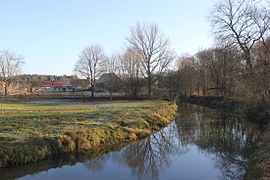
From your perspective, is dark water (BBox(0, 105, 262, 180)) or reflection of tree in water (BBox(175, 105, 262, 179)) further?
reflection of tree in water (BBox(175, 105, 262, 179))

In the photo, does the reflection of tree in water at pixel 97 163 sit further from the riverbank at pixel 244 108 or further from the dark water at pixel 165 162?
the riverbank at pixel 244 108

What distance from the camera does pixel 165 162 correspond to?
16.9 meters

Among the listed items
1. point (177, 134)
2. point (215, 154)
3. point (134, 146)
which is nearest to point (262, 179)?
point (215, 154)

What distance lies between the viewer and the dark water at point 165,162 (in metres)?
14.0

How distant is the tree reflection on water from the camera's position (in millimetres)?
15336

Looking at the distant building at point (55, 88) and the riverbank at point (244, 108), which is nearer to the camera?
the riverbank at point (244, 108)

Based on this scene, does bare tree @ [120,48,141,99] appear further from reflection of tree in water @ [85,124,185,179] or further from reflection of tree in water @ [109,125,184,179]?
reflection of tree in water @ [85,124,185,179]

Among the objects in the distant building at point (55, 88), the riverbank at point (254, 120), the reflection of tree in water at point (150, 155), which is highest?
the distant building at point (55, 88)

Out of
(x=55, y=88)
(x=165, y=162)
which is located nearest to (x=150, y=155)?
(x=165, y=162)

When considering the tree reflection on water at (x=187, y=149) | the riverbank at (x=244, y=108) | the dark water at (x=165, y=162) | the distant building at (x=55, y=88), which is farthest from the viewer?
the distant building at (x=55, y=88)

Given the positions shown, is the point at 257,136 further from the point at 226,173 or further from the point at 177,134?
the point at 226,173

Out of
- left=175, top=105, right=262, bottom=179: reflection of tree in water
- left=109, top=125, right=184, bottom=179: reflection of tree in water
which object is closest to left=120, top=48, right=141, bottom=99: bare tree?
left=175, top=105, right=262, bottom=179: reflection of tree in water

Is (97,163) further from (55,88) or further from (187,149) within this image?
(55,88)

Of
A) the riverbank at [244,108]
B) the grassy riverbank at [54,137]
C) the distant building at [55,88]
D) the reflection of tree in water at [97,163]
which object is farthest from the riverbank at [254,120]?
the distant building at [55,88]
